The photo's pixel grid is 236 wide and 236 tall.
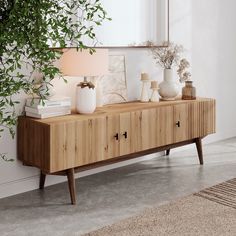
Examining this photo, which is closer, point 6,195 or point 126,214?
point 126,214

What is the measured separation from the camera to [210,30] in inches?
188

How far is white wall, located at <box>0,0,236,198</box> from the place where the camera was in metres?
3.63

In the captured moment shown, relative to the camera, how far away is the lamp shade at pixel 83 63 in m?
3.20

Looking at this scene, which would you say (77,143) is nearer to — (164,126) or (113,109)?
(113,109)

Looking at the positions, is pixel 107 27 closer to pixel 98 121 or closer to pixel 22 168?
pixel 98 121

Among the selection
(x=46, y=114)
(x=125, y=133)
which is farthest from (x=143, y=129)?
(x=46, y=114)

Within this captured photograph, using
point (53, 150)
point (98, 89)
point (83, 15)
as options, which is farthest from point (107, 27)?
point (53, 150)

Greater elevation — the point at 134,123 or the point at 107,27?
the point at 107,27

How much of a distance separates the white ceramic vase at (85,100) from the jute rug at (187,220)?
33.5 inches

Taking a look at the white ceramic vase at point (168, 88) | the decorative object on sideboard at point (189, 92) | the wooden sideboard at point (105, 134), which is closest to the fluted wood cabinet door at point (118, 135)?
the wooden sideboard at point (105, 134)

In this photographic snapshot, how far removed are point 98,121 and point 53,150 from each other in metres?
0.41

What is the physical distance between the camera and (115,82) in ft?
12.7

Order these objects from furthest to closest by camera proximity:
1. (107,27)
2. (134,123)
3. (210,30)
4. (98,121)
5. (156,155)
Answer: (210,30) < (156,155) < (107,27) < (134,123) < (98,121)

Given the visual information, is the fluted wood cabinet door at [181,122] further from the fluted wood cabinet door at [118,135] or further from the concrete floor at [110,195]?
the fluted wood cabinet door at [118,135]
